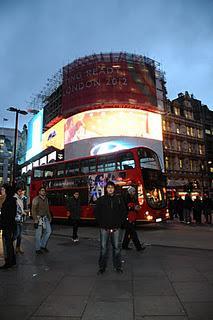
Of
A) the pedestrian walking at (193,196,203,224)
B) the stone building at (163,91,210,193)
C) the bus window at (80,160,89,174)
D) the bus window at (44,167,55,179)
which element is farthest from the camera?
the stone building at (163,91,210,193)

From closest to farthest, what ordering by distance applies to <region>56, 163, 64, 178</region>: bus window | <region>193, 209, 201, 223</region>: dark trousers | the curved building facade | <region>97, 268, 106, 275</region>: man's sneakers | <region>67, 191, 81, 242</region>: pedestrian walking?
<region>97, 268, 106, 275</region>: man's sneakers → <region>67, 191, 81, 242</region>: pedestrian walking → <region>193, 209, 201, 223</region>: dark trousers → <region>56, 163, 64, 178</region>: bus window → the curved building facade

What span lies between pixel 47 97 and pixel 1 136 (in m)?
56.7

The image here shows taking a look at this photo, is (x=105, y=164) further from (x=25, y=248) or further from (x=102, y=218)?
(x=102, y=218)

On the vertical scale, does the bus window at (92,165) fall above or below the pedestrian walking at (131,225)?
above

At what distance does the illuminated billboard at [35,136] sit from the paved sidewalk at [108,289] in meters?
46.9

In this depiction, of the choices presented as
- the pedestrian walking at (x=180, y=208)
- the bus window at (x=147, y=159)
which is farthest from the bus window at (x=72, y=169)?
the pedestrian walking at (x=180, y=208)

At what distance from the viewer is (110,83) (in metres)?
41.0

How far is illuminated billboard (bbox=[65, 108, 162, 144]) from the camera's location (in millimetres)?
39750

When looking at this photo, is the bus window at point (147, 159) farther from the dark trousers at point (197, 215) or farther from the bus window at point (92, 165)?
the dark trousers at point (197, 215)

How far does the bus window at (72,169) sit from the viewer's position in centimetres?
1953

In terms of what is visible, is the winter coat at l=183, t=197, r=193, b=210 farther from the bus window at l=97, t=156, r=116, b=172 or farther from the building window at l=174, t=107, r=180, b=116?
the building window at l=174, t=107, r=180, b=116

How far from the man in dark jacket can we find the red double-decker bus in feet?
28.1

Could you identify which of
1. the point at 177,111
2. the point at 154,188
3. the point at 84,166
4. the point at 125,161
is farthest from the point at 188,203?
the point at 177,111

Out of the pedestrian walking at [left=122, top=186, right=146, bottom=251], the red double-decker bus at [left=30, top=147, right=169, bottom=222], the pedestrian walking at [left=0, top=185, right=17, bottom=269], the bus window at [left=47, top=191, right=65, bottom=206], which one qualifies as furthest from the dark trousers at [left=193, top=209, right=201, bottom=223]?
the pedestrian walking at [left=0, top=185, right=17, bottom=269]
